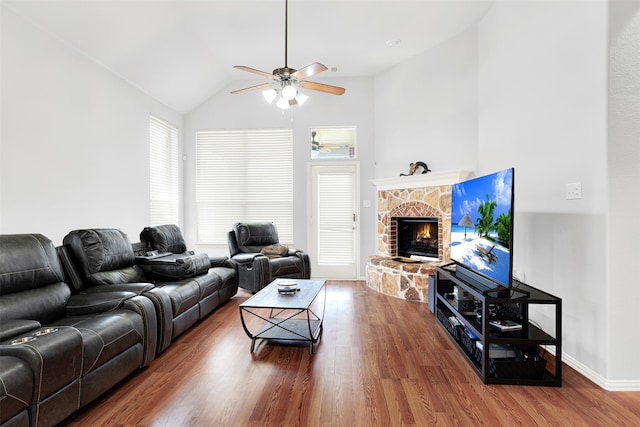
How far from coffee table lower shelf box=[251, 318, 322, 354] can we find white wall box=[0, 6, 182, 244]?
2.24 metres

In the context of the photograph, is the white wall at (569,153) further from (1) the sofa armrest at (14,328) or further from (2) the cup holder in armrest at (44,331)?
(1) the sofa armrest at (14,328)

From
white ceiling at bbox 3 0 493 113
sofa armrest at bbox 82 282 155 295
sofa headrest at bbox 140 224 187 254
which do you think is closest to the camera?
sofa armrest at bbox 82 282 155 295

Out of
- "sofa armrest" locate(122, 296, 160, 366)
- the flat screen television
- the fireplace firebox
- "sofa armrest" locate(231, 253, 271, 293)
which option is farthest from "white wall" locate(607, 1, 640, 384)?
"sofa armrest" locate(231, 253, 271, 293)

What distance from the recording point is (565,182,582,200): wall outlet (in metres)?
2.31

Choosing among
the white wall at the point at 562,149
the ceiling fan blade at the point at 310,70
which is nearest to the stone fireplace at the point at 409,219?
the white wall at the point at 562,149

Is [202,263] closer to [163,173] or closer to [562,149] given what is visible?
[163,173]

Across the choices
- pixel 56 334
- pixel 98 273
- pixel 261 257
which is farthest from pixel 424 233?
pixel 56 334

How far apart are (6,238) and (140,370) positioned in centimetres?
126

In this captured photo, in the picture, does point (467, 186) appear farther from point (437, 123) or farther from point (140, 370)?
point (140, 370)

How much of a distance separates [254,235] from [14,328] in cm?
342

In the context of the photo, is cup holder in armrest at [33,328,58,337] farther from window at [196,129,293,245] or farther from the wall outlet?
window at [196,129,293,245]

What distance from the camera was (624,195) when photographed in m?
2.09

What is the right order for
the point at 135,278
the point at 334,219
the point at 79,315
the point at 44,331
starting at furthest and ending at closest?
1. the point at 334,219
2. the point at 135,278
3. the point at 79,315
4. the point at 44,331

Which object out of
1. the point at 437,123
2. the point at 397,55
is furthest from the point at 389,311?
the point at 397,55
